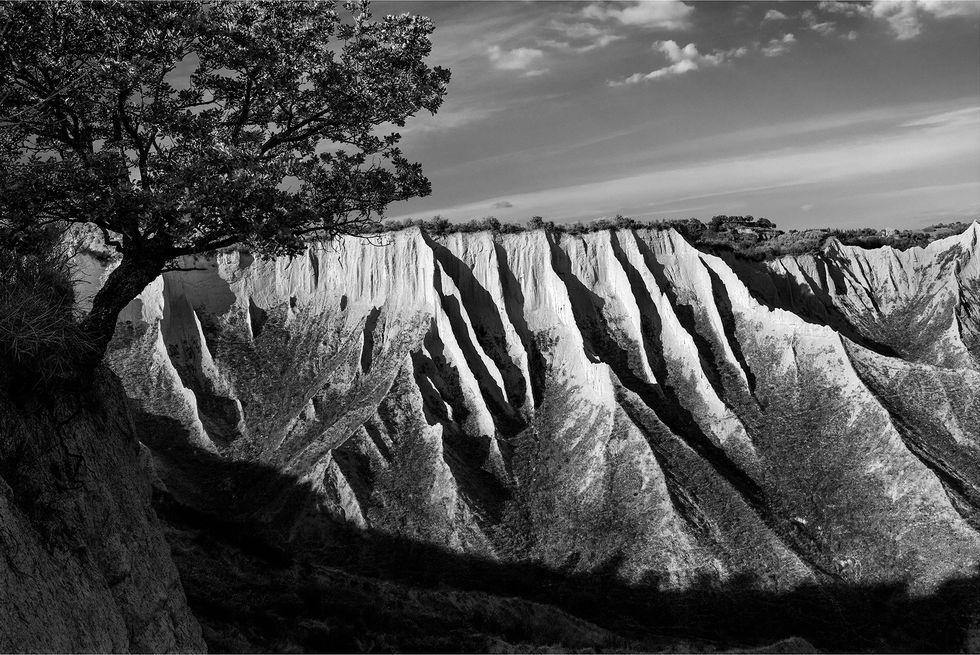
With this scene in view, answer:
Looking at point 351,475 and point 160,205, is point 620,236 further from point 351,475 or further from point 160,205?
point 160,205

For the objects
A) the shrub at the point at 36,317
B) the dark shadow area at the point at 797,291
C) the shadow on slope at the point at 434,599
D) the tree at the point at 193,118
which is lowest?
the shadow on slope at the point at 434,599

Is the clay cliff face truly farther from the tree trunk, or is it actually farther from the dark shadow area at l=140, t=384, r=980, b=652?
the tree trunk

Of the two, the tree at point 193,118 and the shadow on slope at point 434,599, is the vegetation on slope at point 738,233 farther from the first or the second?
the tree at point 193,118

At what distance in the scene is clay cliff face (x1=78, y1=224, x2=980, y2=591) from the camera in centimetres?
3662

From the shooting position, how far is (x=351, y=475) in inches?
1567

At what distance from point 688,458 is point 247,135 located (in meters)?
35.0

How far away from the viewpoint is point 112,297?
10.9m

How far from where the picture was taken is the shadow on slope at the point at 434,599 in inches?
758

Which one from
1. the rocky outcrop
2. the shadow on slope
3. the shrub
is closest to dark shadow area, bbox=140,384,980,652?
the shadow on slope

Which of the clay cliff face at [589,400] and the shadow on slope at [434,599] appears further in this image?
the clay cliff face at [589,400]

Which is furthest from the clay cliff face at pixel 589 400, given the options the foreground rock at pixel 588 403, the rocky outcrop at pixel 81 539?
the rocky outcrop at pixel 81 539

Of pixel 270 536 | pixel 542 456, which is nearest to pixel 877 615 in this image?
pixel 542 456

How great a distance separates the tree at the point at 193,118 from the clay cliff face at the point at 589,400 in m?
→ 19.2

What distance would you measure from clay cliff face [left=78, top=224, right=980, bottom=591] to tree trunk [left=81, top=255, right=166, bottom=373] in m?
18.9
